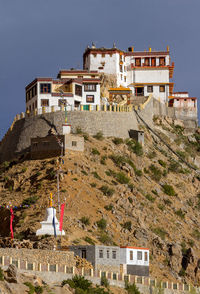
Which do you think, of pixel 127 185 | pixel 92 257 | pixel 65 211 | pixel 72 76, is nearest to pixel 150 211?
pixel 127 185

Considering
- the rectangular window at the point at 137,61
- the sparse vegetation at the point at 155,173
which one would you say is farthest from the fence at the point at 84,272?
the rectangular window at the point at 137,61

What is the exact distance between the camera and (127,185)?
318 ft

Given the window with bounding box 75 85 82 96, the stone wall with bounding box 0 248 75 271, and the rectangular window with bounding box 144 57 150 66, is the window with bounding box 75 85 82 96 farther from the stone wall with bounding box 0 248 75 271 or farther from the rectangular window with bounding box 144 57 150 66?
the stone wall with bounding box 0 248 75 271

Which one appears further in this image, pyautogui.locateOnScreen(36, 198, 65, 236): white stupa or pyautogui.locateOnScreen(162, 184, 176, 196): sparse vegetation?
pyautogui.locateOnScreen(162, 184, 176, 196): sparse vegetation

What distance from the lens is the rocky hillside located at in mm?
85688

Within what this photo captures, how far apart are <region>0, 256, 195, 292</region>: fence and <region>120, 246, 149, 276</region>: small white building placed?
2565mm

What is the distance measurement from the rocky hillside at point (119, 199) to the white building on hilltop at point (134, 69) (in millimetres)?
18258

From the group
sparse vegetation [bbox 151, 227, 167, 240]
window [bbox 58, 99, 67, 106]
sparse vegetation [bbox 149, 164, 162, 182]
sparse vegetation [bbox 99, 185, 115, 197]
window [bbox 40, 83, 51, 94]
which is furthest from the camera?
window [bbox 40, 83, 51, 94]

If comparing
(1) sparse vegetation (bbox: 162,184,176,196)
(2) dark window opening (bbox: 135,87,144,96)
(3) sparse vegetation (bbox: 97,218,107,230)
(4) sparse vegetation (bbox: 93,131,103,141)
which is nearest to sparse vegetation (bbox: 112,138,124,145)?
(4) sparse vegetation (bbox: 93,131,103,141)

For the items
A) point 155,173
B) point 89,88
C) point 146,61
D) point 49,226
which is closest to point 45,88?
point 89,88

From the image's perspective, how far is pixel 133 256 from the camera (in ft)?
246

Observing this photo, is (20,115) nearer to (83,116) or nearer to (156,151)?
(83,116)

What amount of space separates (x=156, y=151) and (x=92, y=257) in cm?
4228

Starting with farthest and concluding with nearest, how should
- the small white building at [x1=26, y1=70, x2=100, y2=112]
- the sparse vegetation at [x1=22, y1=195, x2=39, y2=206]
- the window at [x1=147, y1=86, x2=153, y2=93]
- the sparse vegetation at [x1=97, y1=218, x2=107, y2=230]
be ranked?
the window at [x1=147, y1=86, x2=153, y2=93] → the small white building at [x1=26, y1=70, x2=100, y2=112] → the sparse vegetation at [x1=22, y1=195, x2=39, y2=206] → the sparse vegetation at [x1=97, y1=218, x2=107, y2=230]
